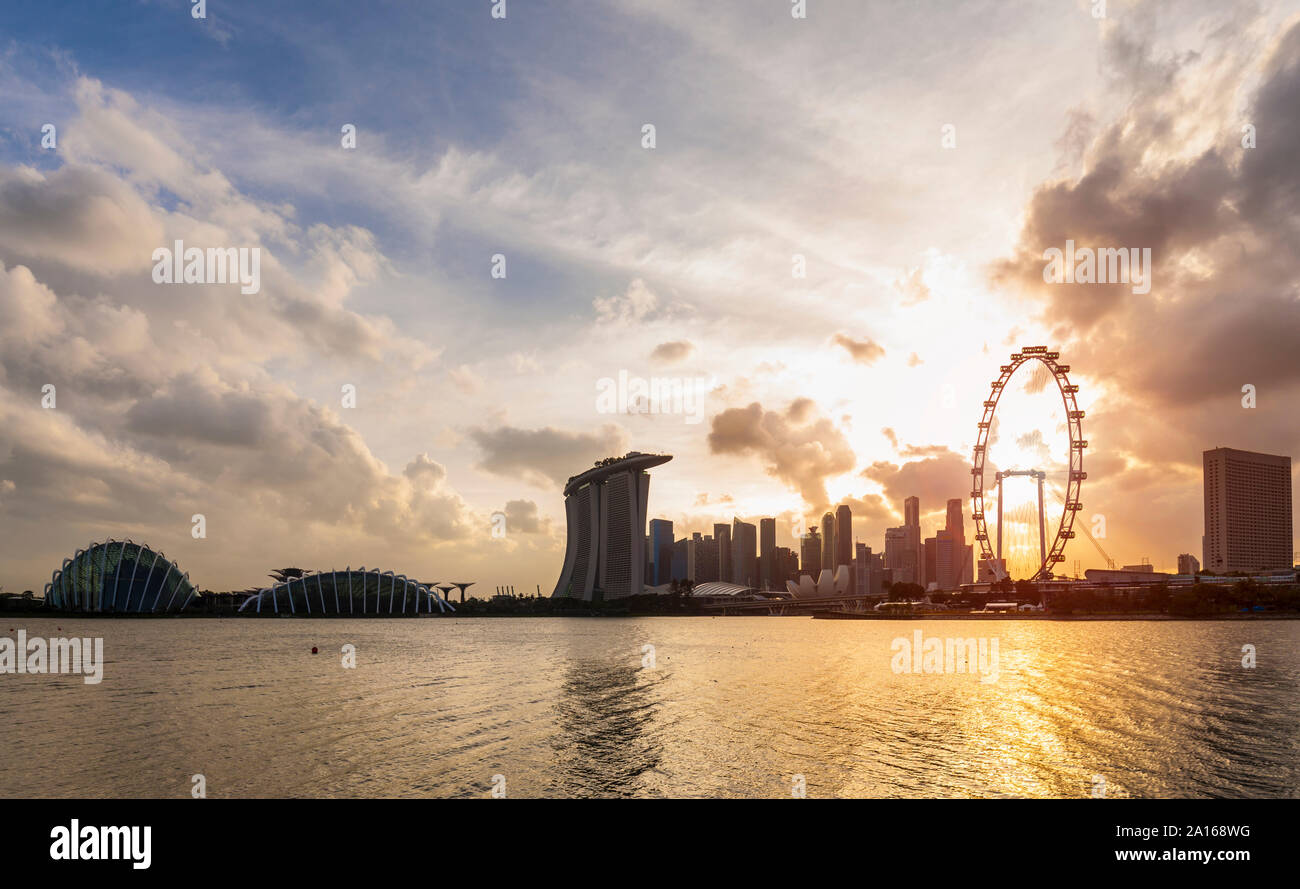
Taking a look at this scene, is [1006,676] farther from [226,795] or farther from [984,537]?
[984,537]

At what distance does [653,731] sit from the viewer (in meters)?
36.4

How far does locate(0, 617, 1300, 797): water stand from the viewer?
26812 millimetres

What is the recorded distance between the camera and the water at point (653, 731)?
2681cm

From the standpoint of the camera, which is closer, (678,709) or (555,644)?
(678,709)

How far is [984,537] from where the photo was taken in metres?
182
